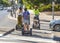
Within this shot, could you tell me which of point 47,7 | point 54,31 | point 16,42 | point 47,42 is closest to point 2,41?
point 16,42

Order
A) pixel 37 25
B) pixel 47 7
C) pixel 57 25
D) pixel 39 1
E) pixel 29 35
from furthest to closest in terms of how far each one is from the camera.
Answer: pixel 39 1 → pixel 47 7 → pixel 37 25 → pixel 57 25 → pixel 29 35

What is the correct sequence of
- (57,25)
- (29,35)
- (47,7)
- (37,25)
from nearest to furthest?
(29,35)
(57,25)
(37,25)
(47,7)

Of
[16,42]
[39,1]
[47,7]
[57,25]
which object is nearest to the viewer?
[16,42]

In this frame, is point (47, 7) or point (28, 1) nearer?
point (47, 7)

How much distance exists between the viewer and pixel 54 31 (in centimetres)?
1944

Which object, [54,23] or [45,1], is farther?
[45,1]

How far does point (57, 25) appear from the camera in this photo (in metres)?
19.3

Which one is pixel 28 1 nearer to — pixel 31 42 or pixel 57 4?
pixel 57 4

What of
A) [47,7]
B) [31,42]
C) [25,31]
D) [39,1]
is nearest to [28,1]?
[39,1]

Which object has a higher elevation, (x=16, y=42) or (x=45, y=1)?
(x=45, y=1)

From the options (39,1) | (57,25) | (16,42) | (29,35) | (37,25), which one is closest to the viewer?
(16,42)

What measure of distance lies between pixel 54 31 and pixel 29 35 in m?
3.27

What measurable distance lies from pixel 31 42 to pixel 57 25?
6074 mm

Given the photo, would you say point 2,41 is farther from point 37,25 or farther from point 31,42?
point 37,25
